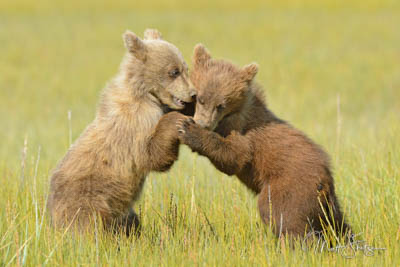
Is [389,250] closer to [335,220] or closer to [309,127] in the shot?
[335,220]

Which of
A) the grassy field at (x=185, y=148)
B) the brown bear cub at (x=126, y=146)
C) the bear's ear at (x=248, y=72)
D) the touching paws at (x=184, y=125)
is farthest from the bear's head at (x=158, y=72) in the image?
the grassy field at (x=185, y=148)

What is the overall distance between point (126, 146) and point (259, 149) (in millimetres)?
1351

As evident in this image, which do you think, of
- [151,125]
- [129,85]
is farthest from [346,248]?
[129,85]

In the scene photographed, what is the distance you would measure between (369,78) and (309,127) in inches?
285

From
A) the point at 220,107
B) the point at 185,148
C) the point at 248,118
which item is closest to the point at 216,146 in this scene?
the point at 220,107

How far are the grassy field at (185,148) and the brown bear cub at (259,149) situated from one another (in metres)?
0.33

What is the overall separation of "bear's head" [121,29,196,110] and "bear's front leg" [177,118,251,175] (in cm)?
37

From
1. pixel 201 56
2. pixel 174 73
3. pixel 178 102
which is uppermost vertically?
pixel 201 56

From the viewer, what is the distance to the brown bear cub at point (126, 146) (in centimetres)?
554

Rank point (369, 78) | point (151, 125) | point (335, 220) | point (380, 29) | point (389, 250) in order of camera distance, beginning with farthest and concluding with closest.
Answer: point (380, 29)
point (369, 78)
point (151, 125)
point (335, 220)
point (389, 250)

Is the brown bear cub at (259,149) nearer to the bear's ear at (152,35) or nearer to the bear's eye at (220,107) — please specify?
the bear's eye at (220,107)

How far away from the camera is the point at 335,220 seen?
5.38 meters

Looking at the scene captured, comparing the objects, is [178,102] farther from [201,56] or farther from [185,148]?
[185,148]

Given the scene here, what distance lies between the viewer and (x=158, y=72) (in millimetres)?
5848
